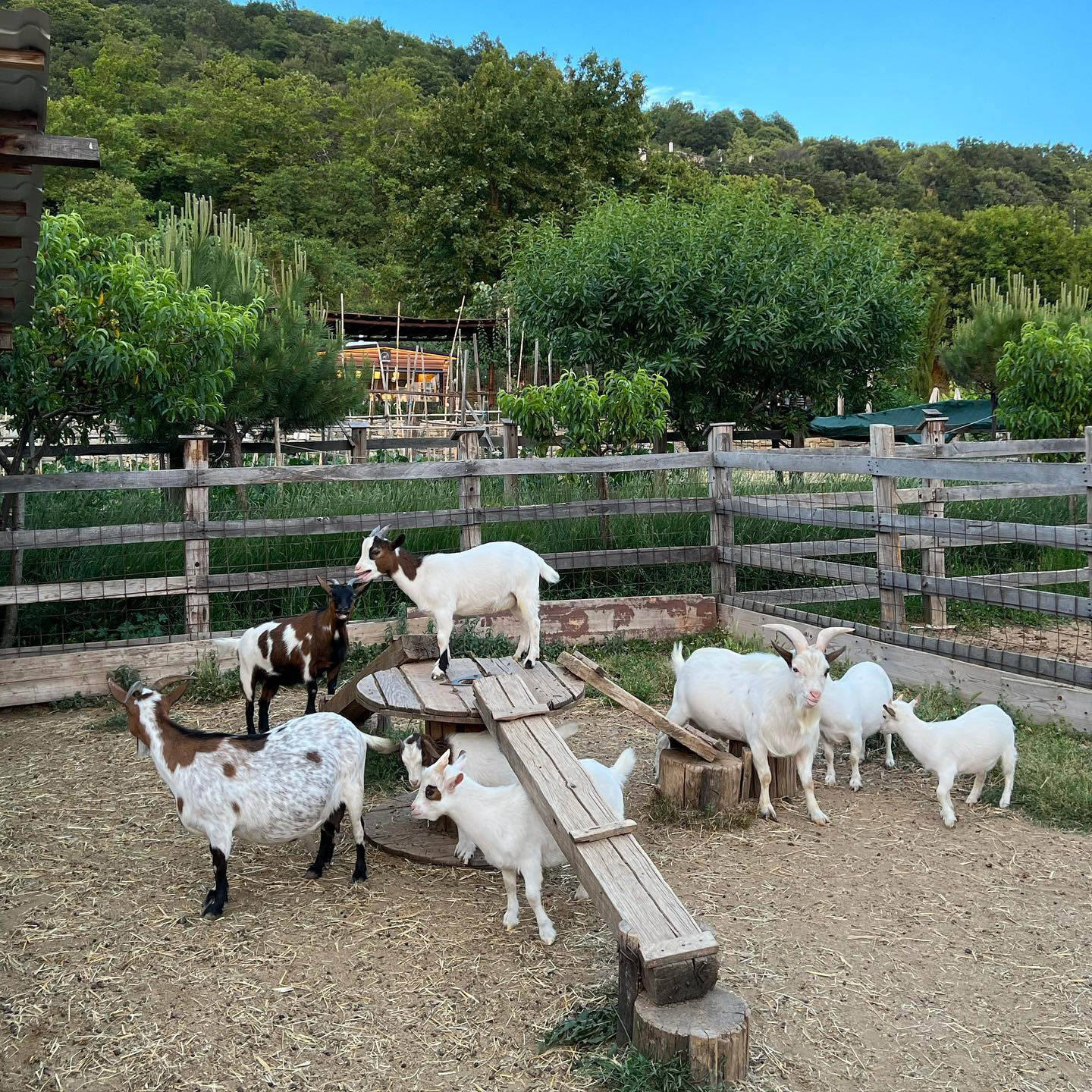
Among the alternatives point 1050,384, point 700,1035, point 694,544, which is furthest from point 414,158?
point 700,1035

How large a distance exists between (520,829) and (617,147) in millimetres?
30241

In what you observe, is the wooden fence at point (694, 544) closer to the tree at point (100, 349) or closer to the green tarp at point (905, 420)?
the tree at point (100, 349)

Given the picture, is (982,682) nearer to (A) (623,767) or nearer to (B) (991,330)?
(A) (623,767)

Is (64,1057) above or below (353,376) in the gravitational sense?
below

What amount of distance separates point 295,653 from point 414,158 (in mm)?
27552

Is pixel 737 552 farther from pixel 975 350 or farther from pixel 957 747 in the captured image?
pixel 975 350

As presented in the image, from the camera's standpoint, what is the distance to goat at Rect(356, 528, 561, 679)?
543 cm

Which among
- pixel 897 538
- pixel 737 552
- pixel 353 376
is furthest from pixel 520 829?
pixel 353 376

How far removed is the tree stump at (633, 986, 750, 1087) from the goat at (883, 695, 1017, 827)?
249cm

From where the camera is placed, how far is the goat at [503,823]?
4148 millimetres

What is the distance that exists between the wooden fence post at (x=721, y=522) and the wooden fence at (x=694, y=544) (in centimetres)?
1

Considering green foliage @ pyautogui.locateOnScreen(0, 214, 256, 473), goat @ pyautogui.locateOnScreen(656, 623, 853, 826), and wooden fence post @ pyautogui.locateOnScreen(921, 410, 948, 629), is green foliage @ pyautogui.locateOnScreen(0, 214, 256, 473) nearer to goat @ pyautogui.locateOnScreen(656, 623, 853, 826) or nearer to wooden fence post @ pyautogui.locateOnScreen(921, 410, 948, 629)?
goat @ pyautogui.locateOnScreen(656, 623, 853, 826)

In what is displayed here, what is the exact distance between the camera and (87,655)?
772 cm

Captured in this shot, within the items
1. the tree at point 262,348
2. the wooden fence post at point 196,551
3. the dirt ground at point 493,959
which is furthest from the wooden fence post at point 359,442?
the dirt ground at point 493,959
